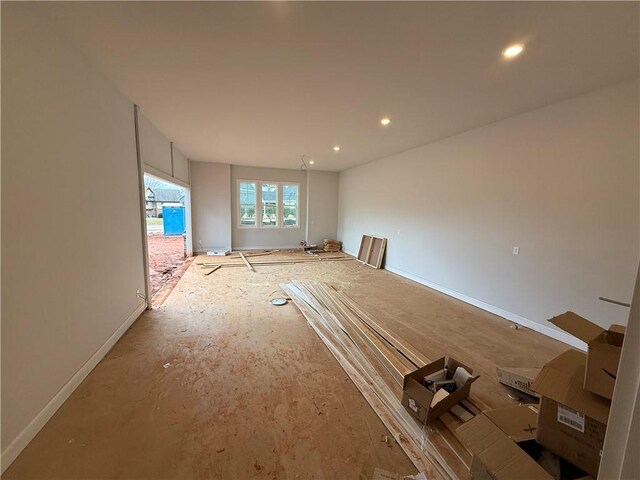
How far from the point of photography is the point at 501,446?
1.23 m

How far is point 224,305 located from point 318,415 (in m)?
2.34

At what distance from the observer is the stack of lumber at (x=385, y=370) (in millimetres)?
1475

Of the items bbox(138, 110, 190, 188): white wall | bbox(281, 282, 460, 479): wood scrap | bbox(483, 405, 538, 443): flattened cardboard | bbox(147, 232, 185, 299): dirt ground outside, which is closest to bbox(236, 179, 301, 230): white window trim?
bbox(147, 232, 185, 299): dirt ground outside

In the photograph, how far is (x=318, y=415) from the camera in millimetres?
1753

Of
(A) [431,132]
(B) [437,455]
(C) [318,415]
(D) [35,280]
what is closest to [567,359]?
(B) [437,455]

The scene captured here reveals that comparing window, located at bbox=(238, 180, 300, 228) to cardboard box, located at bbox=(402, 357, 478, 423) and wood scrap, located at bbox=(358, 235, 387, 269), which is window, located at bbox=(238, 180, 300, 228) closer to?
wood scrap, located at bbox=(358, 235, 387, 269)

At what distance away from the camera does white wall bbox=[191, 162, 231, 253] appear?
7.05 m

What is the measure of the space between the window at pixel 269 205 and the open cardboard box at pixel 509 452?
23.9 ft

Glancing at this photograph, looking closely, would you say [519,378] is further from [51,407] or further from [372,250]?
[372,250]

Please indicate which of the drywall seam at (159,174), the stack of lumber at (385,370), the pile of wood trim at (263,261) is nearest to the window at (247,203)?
the pile of wood trim at (263,261)

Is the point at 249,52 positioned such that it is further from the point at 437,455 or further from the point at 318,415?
the point at 437,455

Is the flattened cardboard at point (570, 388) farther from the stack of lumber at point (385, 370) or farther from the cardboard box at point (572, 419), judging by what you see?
the stack of lumber at point (385, 370)

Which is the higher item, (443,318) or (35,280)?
(35,280)

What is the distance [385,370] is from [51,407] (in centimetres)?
245
